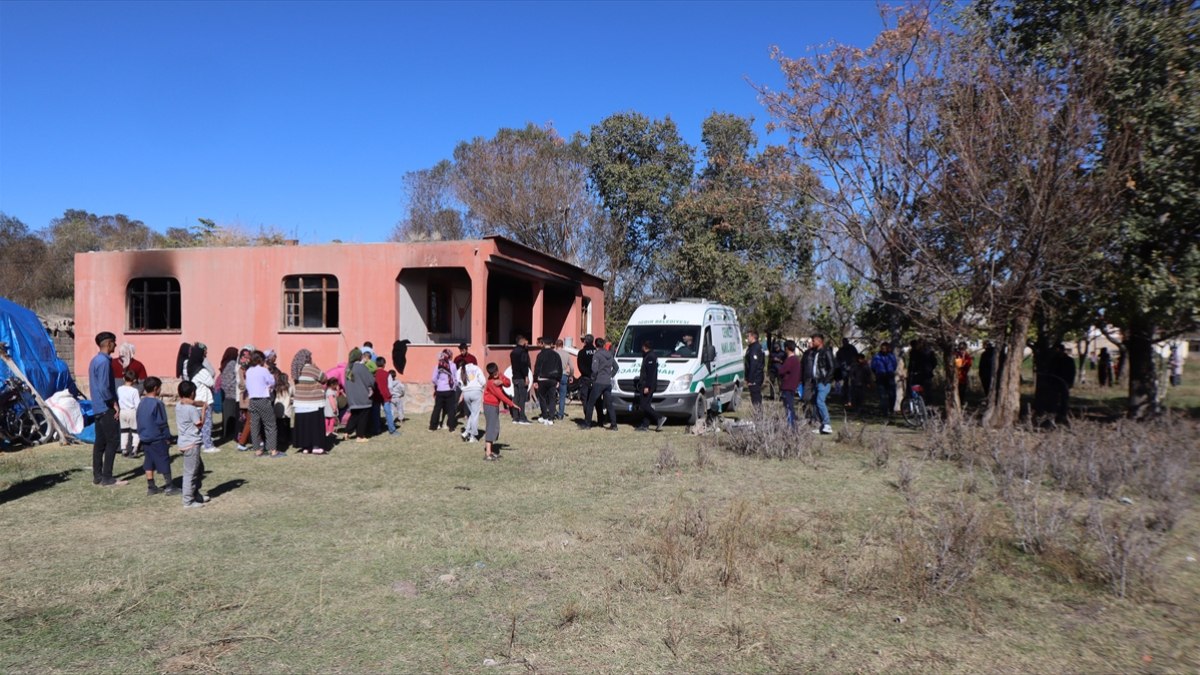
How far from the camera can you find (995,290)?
1248 centimetres

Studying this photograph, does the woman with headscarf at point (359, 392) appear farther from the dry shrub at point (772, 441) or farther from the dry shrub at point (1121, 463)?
the dry shrub at point (1121, 463)

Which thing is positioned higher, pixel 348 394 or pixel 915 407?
pixel 348 394

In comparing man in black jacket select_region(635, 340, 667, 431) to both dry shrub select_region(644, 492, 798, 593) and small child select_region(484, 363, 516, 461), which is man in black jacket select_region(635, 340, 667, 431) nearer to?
small child select_region(484, 363, 516, 461)

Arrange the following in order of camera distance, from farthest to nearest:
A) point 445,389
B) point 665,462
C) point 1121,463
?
point 445,389 → point 665,462 → point 1121,463

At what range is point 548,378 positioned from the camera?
15625 millimetres

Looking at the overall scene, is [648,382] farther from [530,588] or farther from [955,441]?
[530,588]

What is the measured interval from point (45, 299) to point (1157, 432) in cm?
4436

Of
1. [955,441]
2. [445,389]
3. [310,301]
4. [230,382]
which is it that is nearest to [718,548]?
[955,441]

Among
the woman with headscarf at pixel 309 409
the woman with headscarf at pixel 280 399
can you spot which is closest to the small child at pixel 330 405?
the woman with headscarf at pixel 309 409

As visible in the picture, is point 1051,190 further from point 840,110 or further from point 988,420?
point 840,110

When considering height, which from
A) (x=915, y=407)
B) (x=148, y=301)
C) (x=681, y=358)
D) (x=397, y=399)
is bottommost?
(x=915, y=407)

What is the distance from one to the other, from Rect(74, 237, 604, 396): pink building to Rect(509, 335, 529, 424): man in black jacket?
144 cm

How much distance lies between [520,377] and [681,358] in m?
3.43

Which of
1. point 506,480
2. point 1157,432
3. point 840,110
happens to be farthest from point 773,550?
point 840,110
